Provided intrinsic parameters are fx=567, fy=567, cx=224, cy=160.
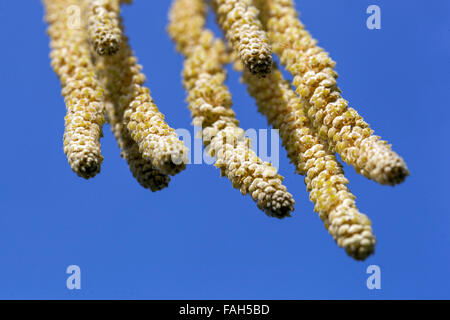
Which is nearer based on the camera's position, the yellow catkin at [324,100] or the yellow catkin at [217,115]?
the yellow catkin at [324,100]

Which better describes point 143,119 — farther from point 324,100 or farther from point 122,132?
point 324,100

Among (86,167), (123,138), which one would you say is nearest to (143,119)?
(123,138)

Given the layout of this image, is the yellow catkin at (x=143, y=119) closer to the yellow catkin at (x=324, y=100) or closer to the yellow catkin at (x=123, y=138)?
the yellow catkin at (x=123, y=138)

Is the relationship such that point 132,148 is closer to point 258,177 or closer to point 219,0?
point 258,177

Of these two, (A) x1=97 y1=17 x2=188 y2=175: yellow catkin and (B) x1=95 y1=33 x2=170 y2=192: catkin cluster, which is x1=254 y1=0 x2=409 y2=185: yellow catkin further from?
(B) x1=95 y1=33 x2=170 y2=192: catkin cluster

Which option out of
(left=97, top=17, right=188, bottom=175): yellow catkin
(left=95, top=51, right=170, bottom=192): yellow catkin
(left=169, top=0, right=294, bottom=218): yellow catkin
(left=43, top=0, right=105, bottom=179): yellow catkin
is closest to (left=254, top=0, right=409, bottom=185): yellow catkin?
(left=169, top=0, right=294, bottom=218): yellow catkin

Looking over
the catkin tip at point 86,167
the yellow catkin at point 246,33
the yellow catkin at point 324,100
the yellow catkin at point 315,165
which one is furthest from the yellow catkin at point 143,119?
the yellow catkin at point 324,100
